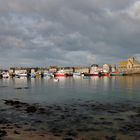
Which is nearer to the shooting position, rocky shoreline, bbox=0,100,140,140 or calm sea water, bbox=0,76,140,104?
rocky shoreline, bbox=0,100,140,140

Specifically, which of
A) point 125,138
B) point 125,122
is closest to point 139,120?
point 125,122

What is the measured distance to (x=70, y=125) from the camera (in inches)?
988

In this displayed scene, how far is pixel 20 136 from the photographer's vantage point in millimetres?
20484

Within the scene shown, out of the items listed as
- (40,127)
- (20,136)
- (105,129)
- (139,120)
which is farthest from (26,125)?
(139,120)

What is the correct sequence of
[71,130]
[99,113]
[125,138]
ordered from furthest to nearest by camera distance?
[99,113] < [71,130] < [125,138]

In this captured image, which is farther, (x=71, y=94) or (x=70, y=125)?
(x=71, y=94)

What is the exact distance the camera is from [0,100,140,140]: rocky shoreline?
2089cm

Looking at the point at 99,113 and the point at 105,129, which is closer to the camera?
the point at 105,129

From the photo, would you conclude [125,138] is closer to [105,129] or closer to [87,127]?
[105,129]

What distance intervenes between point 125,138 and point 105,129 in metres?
3.17

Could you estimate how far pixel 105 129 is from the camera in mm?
23297

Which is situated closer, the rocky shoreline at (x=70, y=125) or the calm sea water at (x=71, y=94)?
the rocky shoreline at (x=70, y=125)

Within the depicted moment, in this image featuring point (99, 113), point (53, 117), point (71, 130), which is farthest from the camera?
point (99, 113)

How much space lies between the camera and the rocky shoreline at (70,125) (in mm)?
20891
